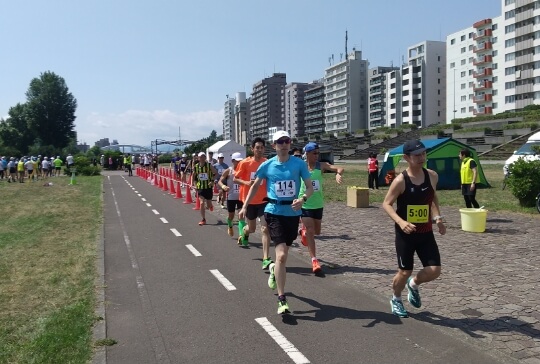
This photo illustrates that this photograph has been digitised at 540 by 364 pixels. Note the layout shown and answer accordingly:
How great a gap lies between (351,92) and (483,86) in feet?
159

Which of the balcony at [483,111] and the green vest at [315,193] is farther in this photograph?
the balcony at [483,111]

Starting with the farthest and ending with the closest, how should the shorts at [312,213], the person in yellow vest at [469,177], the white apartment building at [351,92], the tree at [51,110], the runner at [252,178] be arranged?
1. the white apartment building at [351,92]
2. the tree at [51,110]
3. the person in yellow vest at [469,177]
4. the runner at [252,178]
5. the shorts at [312,213]

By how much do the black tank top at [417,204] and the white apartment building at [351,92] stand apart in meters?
127

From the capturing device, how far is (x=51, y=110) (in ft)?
282

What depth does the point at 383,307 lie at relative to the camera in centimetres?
629

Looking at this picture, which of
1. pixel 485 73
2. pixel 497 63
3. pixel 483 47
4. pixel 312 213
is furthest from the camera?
pixel 483 47

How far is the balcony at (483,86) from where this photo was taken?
8675 cm

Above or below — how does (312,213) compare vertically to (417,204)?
below

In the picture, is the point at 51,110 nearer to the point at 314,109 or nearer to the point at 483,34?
the point at 483,34

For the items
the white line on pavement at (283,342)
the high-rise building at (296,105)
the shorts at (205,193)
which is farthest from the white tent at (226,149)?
the high-rise building at (296,105)

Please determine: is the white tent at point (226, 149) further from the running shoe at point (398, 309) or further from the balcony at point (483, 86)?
the balcony at point (483, 86)

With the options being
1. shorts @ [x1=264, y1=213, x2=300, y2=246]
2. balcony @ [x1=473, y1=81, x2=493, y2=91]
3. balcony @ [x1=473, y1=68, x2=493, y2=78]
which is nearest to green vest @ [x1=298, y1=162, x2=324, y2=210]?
shorts @ [x1=264, y1=213, x2=300, y2=246]

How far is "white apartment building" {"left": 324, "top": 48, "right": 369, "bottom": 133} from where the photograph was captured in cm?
13300

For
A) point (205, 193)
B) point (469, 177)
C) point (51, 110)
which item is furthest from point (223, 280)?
point (51, 110)
